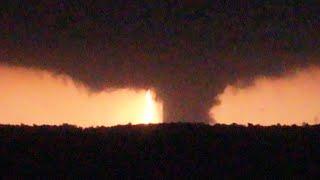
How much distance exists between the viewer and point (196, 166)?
505 inches

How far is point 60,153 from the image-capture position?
13008mm

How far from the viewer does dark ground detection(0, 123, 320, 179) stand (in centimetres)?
1278

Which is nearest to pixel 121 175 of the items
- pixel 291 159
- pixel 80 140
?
pixel 80 140

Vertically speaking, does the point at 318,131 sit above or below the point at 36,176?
above

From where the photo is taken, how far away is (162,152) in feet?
42.7

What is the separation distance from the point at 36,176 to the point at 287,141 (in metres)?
4.52

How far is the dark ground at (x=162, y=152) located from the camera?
1278cm

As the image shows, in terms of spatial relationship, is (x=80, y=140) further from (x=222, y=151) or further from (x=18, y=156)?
(x=222, y=151)

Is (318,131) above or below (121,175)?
above

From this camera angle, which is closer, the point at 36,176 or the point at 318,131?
the point at 36,176

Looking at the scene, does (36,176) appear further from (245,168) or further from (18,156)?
(245,168)

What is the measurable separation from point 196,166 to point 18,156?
3.18 m

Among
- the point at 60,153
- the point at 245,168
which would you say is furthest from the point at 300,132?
the point at 60,153

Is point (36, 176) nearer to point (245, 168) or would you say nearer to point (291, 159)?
point (245, 168)
